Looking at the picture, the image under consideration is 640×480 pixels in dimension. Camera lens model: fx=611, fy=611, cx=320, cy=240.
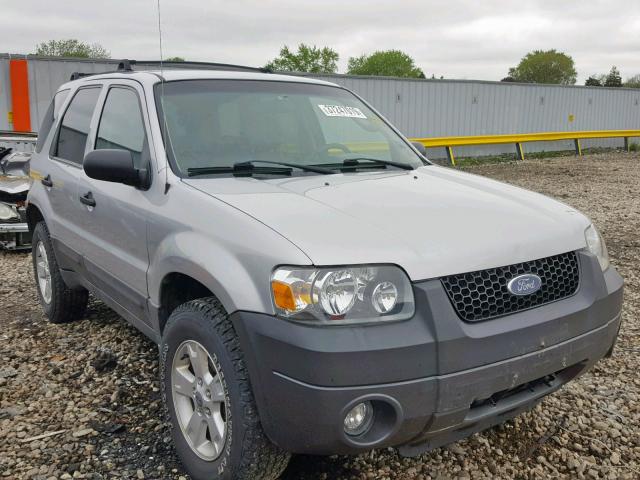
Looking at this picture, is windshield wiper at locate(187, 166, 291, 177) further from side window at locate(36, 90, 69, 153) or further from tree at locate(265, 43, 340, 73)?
tree at locate(265, 43, 340, 73)

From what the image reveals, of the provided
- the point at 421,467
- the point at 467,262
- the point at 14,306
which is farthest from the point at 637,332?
the point at 14,306

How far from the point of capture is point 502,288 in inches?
90.9

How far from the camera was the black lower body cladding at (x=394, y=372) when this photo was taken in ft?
6.68

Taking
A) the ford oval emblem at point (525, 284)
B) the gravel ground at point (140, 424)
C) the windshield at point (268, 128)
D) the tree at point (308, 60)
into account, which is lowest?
the gravel ground at point (140, 424)

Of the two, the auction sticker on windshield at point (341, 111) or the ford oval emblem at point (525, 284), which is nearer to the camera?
the ford oval emblem at point (525, 284)

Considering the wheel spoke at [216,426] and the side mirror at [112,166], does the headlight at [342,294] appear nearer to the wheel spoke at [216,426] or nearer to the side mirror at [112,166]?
the wheel spoke at [216,426]

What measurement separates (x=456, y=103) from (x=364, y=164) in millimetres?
17477

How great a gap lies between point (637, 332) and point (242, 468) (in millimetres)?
3355

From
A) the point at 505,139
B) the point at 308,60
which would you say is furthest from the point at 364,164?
the point at 308,60

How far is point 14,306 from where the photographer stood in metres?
5.32

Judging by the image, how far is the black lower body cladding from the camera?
204 centimetres

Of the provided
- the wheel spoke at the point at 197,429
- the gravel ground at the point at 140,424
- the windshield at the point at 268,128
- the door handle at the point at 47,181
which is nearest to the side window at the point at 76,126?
the door handle at the point at 47,181

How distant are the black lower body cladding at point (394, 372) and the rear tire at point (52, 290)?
2.79 metres

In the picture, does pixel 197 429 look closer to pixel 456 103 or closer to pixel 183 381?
pixel 183 381
